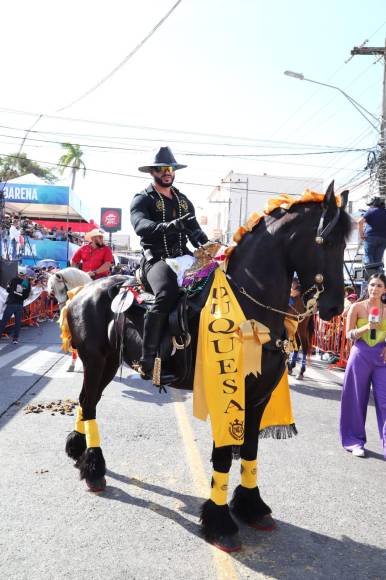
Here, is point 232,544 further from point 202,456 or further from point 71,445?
point 71,445

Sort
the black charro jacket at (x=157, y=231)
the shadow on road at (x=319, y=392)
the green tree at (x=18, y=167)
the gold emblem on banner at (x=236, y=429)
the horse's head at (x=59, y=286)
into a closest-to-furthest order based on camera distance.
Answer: the gold emblem on banner at (x=236, y=429), the black charro jacket at (x=157, y=231), the shadow on road at (x=319, y=392), the horse's head at (x=59, y=286), the green tree at (x=18, y=167)

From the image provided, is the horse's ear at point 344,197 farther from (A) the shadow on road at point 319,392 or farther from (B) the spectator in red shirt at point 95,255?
(A) the shadow on road at point 319,392

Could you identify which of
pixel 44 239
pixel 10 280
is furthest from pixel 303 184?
pixel 10 280

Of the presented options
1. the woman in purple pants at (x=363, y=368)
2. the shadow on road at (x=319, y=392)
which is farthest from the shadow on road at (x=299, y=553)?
the shadow on road at (x=319, y=392)

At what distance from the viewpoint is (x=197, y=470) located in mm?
4508

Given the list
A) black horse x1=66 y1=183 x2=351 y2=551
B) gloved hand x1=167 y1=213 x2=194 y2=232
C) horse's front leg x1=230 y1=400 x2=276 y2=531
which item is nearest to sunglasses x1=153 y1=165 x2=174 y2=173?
gloved hand x1=167 y1=213 x2=194 y2=232

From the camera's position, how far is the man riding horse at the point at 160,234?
3.68 m

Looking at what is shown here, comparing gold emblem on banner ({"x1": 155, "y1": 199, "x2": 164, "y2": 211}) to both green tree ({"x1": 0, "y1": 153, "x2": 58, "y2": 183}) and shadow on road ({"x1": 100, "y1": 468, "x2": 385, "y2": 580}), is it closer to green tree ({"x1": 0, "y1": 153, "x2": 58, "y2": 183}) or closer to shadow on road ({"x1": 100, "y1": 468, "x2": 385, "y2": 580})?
shadow on road ({"x1": 100, "y1": 468, "x2": 385, "y2": 580})

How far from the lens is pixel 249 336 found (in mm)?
3291

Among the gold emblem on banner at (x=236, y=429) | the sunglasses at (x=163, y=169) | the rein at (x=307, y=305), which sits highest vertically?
the sunglasses at (x=163, y=169)

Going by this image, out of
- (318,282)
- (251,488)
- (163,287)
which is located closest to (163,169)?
(163,287)

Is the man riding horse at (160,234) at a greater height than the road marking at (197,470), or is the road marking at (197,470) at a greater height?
the man riding horse at (160,234)

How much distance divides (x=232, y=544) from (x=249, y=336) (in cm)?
142

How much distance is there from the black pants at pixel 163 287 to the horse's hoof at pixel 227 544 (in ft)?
5.37
